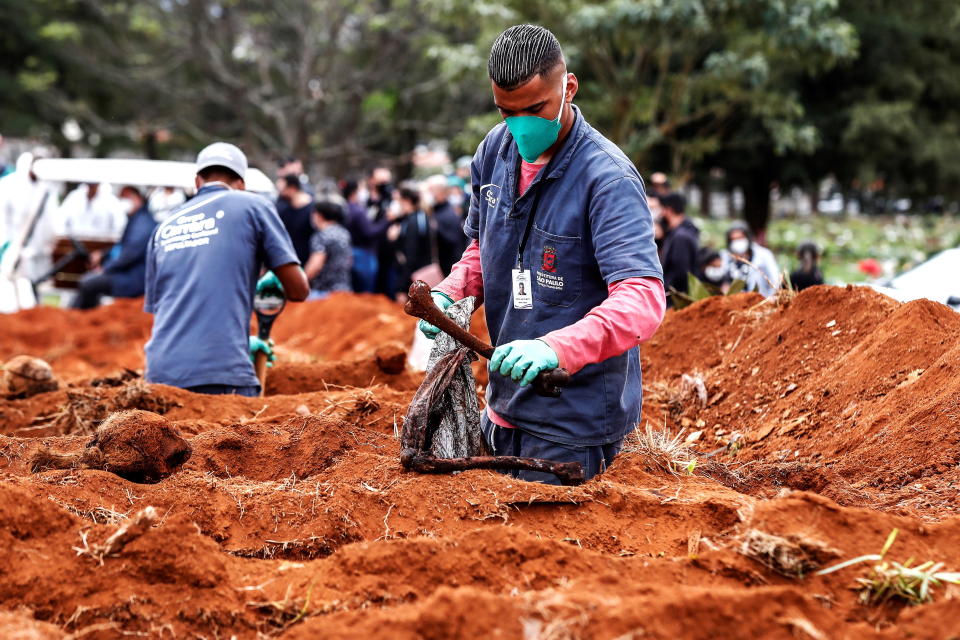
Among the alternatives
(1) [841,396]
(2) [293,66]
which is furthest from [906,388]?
(2) [293,66]

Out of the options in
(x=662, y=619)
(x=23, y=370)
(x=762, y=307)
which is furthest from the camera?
(x=762, y=307)

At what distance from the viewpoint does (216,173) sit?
509 centimetres

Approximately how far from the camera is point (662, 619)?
82.9 inches

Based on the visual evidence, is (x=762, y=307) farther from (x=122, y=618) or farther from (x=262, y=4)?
(x=262, y=4)

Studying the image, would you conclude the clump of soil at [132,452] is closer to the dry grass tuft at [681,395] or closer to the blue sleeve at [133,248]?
the dry grass tuft at [681,395]

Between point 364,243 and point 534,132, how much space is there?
977cm

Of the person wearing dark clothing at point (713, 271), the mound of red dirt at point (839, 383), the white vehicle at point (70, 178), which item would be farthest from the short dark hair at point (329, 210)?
the mound of red dirt at point (839, 383)

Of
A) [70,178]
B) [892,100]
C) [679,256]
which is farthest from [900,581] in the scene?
[892,100]

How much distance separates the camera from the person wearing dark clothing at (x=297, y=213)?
11180mm

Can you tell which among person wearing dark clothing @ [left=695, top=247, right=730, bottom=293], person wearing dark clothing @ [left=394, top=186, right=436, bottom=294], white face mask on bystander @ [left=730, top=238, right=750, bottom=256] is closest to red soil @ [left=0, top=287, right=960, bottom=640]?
white face mask on bystander @ [left=730, top=238, right=750, bottom=256]

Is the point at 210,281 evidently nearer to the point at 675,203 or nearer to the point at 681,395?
the point at 681,395

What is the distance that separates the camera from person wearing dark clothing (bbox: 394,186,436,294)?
11172 millimetres

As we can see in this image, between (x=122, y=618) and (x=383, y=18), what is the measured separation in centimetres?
2147

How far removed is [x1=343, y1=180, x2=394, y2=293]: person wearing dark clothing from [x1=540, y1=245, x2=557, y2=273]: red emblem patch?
9.24 m
